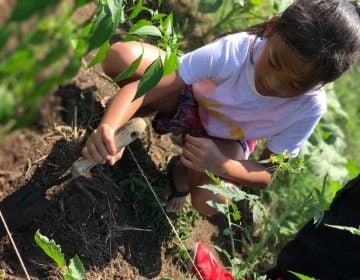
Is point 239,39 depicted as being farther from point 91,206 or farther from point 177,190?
point 91,206

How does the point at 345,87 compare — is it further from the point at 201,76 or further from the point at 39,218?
the point at 39,218

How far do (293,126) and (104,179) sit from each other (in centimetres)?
63

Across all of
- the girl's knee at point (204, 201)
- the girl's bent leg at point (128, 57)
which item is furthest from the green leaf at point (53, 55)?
the girl's knee at point (204, 201)

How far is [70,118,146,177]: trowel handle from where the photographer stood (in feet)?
4.51

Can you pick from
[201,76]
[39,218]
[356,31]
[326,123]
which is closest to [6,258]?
[39,218]

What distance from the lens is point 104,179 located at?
1737 millimetres

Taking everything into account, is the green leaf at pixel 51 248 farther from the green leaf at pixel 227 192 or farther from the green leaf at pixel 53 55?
the green leaf at pixel 53 55

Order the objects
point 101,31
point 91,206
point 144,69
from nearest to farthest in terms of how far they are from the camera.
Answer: point 101,31
point 91,206
point 144,69

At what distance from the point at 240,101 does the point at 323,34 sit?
1.29ft

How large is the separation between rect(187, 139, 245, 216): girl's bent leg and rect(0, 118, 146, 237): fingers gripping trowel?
0.48 meters

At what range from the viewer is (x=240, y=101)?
1757 millimetres

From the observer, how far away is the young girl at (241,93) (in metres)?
1.46

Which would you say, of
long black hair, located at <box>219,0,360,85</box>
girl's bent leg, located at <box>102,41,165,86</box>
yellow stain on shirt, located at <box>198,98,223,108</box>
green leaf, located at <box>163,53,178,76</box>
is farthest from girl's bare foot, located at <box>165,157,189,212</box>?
green leaf, located at <box>163,53,178,76</box>

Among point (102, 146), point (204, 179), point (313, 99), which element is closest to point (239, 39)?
point (313, 99)
